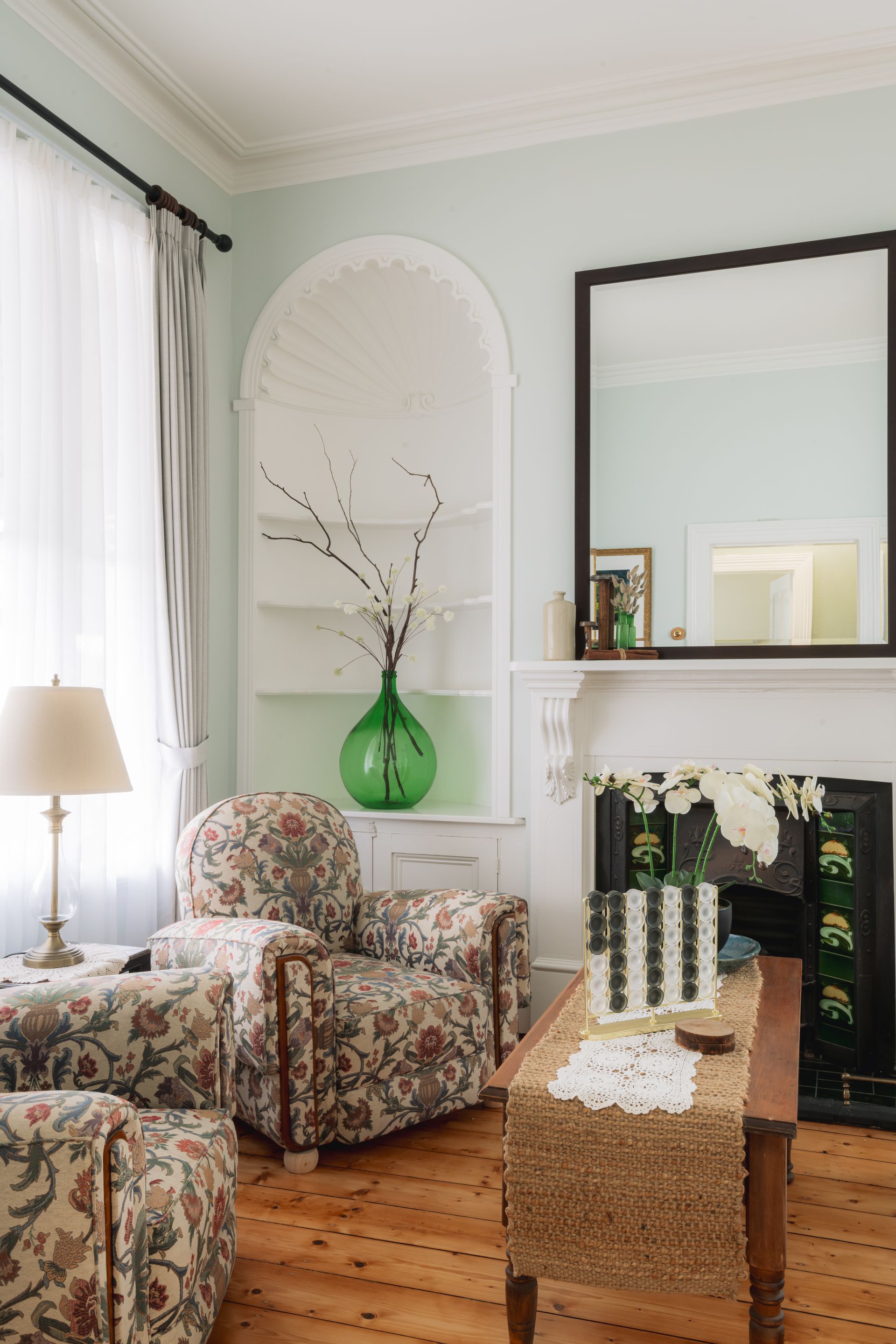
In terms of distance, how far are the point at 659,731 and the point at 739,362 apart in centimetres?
123

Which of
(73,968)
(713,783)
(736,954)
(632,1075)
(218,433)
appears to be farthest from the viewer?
(218,433)

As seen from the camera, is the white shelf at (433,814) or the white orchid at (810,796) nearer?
the white orchid at (810,796)

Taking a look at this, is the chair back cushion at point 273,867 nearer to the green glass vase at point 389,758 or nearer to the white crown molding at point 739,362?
the green glass vase at point 389,758

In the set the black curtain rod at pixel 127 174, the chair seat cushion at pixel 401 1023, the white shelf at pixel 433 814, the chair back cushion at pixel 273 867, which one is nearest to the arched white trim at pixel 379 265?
the black curtain rod at pixel 127 174

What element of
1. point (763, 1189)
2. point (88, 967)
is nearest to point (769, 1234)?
point (763, 1189)

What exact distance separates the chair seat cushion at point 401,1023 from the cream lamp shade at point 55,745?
797 millimetres

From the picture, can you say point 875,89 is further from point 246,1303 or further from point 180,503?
point 246,1303

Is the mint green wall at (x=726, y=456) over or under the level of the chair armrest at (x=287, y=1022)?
over

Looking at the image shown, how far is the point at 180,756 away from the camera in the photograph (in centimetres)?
322

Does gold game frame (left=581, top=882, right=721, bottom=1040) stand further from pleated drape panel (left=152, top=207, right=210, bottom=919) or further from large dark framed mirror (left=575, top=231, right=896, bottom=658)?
pleated drape panel (left=152, top=207, right=210, bottom=919)

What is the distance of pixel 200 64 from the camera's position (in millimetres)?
3113

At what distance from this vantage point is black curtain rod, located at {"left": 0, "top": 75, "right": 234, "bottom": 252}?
8.57 ft

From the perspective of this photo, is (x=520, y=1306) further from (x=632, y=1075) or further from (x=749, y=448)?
(x=749, y=448)

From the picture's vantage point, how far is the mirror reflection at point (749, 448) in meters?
3.01
